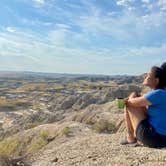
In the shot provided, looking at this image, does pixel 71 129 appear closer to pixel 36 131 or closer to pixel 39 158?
pixel 36 131

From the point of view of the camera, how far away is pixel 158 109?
9031 mm

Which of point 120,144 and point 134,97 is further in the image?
point 120,144

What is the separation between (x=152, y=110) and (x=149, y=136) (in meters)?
0.64

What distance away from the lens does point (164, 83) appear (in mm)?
9141

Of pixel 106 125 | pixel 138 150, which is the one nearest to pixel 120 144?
pixel 138 150

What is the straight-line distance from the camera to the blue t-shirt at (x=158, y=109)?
8883mm

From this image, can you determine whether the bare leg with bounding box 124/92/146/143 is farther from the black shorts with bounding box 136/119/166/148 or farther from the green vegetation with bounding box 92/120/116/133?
the green vegetation with bounding box 92/120/116/133

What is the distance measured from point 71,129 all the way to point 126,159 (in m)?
8.59

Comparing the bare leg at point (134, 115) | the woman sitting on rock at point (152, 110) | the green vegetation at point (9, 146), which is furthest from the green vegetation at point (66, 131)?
the woman sitting on rock at point (152, 110)

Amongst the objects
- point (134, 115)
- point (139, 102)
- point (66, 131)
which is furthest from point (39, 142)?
point (139, 102)

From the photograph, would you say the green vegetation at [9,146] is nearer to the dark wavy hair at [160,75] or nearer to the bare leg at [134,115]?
the bare leg at [134,115]

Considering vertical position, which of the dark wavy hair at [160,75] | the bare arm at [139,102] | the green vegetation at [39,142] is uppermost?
the dark wavy hair at [160,75]

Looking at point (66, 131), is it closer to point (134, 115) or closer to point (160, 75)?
point (134, 115)

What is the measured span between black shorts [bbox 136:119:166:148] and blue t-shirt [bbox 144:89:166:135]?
12cm
